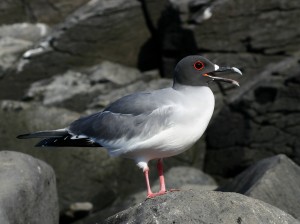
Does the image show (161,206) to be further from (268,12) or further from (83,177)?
(268,12)

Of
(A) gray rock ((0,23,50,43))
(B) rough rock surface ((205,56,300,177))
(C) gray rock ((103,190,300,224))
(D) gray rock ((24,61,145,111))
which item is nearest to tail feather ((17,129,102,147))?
(C) gray rock ((103,190,300,224))

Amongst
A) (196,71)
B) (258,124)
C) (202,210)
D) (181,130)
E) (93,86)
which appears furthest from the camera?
(93,86)

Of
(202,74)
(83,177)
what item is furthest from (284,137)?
(202,74)

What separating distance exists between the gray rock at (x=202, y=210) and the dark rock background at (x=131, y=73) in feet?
13.3

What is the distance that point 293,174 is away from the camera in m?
8.10

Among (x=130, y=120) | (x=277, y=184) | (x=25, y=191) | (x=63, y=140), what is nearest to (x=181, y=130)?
(x=130, y=120)

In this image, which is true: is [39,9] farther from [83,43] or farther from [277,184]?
[277,184]

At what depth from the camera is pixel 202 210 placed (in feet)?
18.4

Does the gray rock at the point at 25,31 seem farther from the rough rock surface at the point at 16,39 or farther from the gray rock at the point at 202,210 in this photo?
the gray rock at the point at 202,210

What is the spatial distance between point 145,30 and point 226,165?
3.33 metres

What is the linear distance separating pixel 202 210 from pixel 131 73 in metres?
8.13

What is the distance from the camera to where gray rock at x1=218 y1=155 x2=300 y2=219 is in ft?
25.1

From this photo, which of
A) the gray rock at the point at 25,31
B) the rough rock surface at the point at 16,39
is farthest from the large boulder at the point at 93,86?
the gray rock at the point at 25,31

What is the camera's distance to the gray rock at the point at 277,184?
764 centimetres
